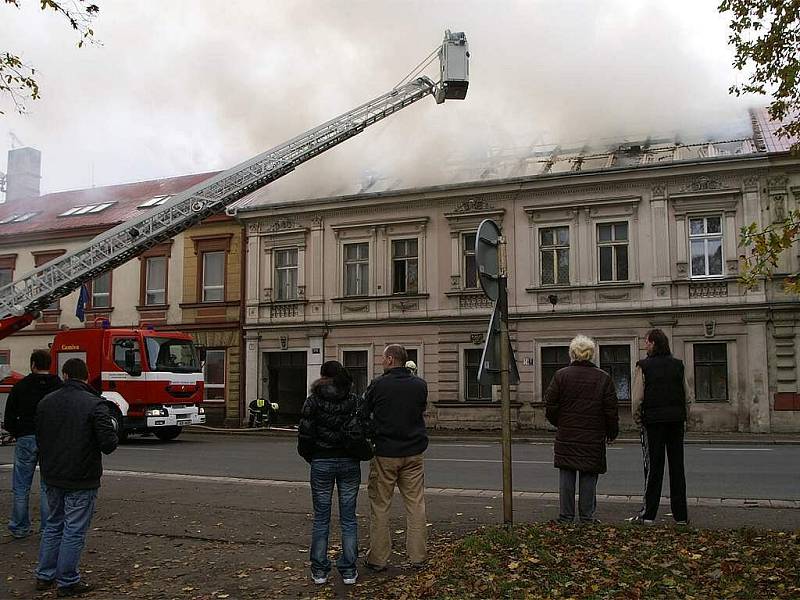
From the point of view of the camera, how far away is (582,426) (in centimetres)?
683

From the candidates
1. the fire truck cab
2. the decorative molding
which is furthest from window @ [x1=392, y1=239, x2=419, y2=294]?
the decorative molding

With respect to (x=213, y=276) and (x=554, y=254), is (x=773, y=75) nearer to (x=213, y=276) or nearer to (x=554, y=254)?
(x=554, y=254)

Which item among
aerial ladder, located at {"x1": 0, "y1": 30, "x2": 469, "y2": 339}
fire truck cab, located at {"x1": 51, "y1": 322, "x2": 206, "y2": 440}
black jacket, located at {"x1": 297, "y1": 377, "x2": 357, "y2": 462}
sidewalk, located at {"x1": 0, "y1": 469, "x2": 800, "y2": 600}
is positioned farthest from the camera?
fire truck cab, located at {"x1": 51, "y1": 322, "x2": 206, "y2": 440}

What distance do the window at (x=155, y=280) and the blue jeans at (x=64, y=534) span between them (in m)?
24.0

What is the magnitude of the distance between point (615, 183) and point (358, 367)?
10.0 metres

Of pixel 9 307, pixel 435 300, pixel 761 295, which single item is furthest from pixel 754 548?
pixel 435 300

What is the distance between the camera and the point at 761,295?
21234 mm

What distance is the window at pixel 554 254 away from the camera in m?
23.7

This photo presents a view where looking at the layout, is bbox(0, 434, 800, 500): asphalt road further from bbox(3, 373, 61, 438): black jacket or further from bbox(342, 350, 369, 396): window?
bbox(342, 350, 369, 396): window

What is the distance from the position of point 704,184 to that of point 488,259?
57.0ft

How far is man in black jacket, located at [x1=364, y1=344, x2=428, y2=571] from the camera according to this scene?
231 inches

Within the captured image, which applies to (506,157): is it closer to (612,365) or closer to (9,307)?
(612,365)

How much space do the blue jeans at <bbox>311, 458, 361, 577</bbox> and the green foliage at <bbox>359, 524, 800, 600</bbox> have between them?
0.25 meters

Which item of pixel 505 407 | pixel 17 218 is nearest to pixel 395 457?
pixel 505 407
